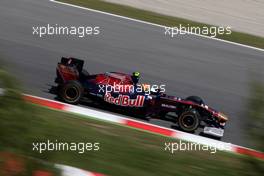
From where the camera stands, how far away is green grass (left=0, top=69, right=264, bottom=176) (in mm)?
4023

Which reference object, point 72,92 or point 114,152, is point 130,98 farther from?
point 114,152

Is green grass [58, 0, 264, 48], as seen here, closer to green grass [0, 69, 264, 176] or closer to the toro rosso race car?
the toro rosso race car

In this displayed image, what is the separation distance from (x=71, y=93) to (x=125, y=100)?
0.80m

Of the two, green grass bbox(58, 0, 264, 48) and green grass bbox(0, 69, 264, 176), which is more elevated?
green grass bbox(58, 0, 264, 48)

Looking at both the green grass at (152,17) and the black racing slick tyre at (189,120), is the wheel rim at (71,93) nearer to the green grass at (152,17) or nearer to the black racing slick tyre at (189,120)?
the black racing slick tyre at (189,120)

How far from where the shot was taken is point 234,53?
12219 mm

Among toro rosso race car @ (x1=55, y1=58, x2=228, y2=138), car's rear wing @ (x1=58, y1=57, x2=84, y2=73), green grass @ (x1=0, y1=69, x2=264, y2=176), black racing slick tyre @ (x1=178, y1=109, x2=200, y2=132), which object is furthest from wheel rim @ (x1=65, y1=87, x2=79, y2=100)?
black racing slick tyre @ (x1=178, y1=109, x2=200, y2=132)

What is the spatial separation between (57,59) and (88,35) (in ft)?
5.11

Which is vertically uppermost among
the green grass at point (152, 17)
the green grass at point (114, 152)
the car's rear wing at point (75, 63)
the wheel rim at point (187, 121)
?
the green grass at point (152, 17)

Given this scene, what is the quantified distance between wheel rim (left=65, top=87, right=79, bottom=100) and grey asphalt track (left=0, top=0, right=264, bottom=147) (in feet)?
1.51

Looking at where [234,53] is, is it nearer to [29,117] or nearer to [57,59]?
[57,59]

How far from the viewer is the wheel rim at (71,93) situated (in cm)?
860

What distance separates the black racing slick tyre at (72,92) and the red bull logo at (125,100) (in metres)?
0.40

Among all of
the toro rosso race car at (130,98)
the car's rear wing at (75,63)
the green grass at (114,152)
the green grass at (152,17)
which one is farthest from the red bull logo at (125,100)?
the green grass at (152,17)
